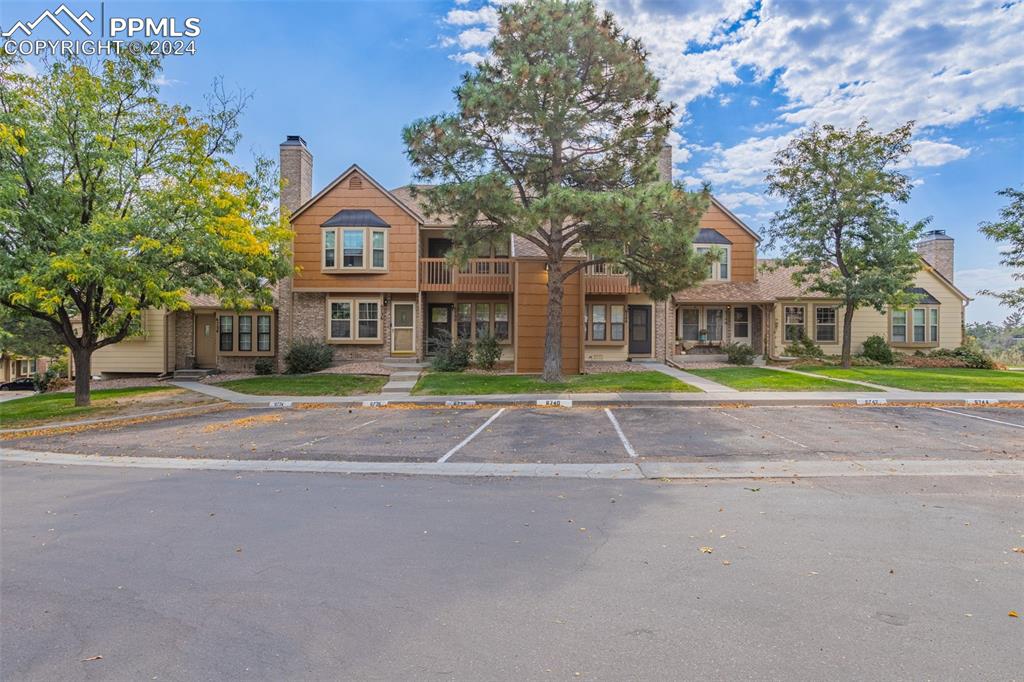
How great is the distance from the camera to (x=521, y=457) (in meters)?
9.16

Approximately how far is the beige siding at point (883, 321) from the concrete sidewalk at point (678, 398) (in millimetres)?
10940

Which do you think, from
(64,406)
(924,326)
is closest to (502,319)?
(64,406)

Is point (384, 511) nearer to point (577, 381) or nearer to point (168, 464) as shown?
point (168, 464)

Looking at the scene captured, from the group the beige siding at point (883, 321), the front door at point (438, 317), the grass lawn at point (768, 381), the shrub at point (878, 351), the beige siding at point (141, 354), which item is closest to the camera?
the grass lawn at point (768, 381)

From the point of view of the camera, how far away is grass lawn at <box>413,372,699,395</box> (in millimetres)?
16914

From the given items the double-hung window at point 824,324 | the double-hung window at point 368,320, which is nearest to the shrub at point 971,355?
the double-hung window at point 824,324

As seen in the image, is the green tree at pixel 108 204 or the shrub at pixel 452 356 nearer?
the green tree at pixel 108 204

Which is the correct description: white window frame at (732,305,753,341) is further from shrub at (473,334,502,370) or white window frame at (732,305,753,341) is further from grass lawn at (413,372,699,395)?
shrub at (473,334,502,370)

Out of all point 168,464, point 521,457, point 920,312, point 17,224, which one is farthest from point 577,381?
point 920,312

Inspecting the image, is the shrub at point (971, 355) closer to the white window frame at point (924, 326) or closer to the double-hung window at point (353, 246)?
the white window frame at point (924, 326)

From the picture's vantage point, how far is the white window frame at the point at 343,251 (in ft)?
75.9

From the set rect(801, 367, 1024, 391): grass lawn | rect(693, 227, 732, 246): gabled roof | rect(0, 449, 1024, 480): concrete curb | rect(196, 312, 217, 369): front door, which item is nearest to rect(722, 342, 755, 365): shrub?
rect(801, 367, 1024, 391): grass lawn

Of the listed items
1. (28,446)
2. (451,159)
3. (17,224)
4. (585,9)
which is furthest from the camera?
(451,159)

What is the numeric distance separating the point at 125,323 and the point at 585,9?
16079 mm
